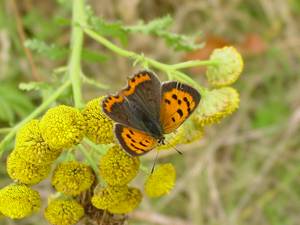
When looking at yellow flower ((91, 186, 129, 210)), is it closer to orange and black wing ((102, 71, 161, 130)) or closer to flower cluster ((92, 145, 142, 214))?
flower cluster ((92, 145, 142, 214))

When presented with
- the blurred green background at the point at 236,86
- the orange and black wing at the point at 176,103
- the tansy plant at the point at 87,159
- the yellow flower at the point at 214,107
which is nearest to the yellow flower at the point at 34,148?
the tansy plant at the point at 87,159

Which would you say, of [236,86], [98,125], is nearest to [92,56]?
[98,125]

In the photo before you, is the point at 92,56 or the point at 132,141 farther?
the point at 92,56

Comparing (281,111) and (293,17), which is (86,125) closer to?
(281,111)

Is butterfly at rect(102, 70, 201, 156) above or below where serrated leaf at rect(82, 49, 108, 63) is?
below

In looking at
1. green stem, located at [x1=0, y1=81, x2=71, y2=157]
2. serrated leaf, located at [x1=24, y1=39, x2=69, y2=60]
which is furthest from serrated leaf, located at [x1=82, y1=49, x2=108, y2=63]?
green stem, located at [x1=0, y1=81, x2=71, y2=157]

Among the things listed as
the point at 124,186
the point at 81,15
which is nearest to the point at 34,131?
the point at 124,186

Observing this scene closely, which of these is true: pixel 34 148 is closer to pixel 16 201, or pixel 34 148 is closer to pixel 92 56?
pixel 16 201

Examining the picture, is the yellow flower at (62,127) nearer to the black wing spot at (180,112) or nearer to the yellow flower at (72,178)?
the yellow flower at (72,178)
